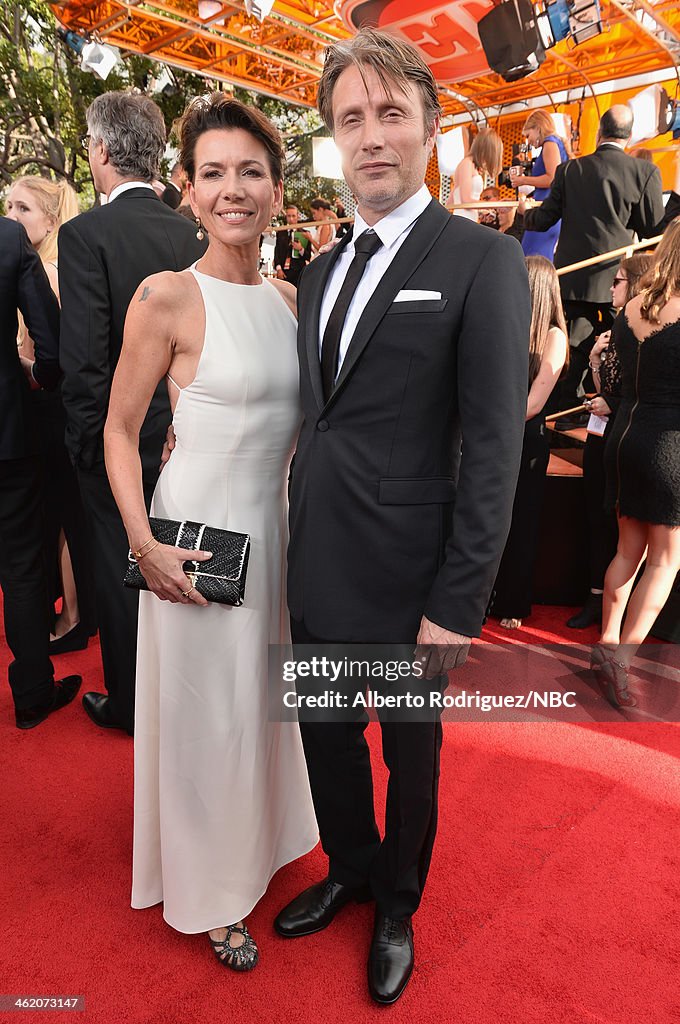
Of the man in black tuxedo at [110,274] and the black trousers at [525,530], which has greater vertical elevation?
the man in black tuxedo at [110,274]

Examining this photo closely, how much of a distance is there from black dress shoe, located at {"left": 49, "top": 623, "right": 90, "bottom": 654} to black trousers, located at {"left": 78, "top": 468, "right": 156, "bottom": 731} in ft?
2.47

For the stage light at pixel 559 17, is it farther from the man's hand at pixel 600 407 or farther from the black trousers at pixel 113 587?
the black trousers at pixel 113 587

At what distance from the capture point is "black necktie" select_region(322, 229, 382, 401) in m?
1.32

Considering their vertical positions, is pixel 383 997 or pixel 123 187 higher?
pixel 123 187

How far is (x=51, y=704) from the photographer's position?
8.63 ft

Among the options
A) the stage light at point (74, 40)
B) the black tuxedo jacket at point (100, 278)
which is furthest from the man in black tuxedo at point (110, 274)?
the stage light at point (74, 40)

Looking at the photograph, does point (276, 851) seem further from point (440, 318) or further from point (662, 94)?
point (662, 94)

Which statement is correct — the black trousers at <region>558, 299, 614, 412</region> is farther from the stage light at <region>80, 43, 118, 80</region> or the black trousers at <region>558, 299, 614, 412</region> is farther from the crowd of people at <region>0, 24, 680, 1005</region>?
the stage light at <region>80, 43, 118, 80</region>

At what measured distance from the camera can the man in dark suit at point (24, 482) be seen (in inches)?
87.1

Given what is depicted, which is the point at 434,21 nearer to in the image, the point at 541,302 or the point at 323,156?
the point at 323,156

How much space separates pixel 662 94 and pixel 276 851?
8.47m

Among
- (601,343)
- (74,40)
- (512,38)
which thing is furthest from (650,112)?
(74,40)

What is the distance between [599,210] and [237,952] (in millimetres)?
4601

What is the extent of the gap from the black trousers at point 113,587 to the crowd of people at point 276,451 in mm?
11
